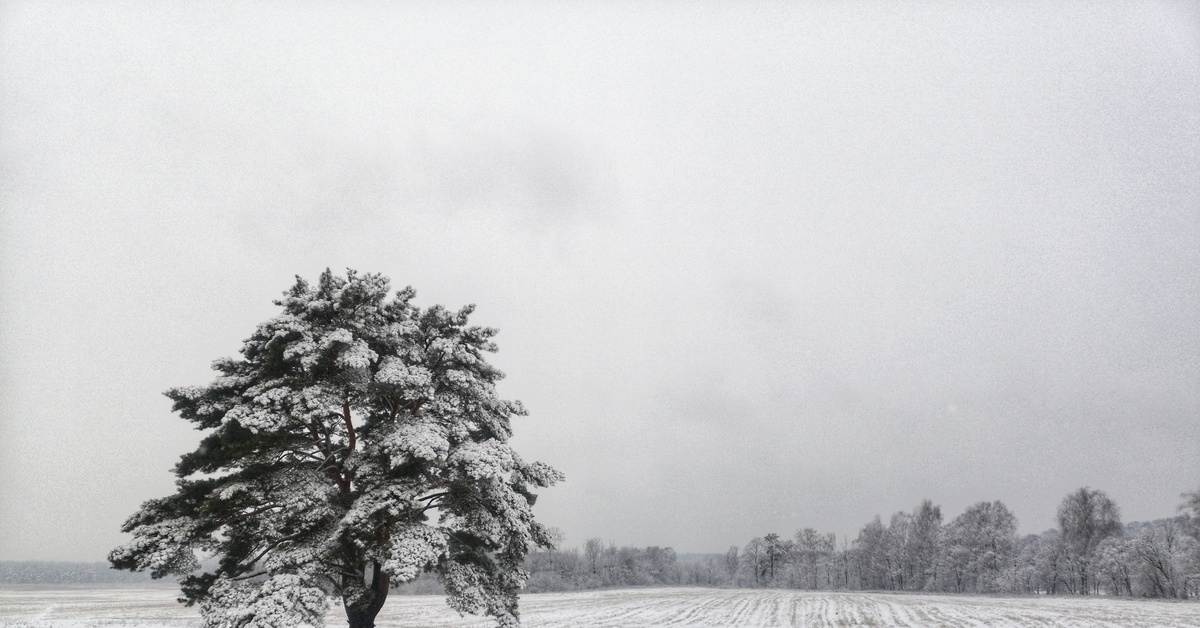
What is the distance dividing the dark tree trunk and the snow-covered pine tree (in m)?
0.04

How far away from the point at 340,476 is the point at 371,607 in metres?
3.54

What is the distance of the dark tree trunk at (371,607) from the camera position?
15023mm

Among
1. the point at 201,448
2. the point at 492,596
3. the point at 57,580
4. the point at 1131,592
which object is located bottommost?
the point at 57,580

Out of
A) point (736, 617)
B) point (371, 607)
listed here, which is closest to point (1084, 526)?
point (736, 617)

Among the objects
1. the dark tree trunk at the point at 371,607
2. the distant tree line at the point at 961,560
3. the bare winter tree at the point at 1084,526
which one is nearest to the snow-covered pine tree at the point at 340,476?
the dark tree trunk at the point at 371,607

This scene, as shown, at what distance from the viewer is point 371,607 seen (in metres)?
15.2

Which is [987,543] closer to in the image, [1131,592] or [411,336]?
[1131,592]

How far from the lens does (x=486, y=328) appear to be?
16719 millimetres

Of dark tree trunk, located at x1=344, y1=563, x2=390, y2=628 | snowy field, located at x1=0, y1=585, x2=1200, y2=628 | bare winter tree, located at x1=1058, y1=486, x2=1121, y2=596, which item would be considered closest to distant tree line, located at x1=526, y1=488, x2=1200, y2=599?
bare winter tree, located at x1=1058, y1=486, x2=1121, y2=596

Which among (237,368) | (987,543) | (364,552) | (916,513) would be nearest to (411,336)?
(237,368)

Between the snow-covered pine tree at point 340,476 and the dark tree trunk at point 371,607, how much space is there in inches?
1.5

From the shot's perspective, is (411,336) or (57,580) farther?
(57,580)

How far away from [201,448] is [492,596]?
27.6 feet

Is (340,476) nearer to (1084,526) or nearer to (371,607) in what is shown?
(371,607)
